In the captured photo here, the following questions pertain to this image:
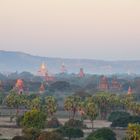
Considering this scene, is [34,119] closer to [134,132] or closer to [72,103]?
[134,132]

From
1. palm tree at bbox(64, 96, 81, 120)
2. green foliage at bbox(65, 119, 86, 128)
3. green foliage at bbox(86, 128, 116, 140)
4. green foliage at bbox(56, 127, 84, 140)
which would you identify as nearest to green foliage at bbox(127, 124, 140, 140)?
green foliage at bbox(86, 128, 116, 140)

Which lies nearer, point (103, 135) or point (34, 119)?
point (103, 135)

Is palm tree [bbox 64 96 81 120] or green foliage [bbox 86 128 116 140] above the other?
palm tree [bbox 64 96 81 120]

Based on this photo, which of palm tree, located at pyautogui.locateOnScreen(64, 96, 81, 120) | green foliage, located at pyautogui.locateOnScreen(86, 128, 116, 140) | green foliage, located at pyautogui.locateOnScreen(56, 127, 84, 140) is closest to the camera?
green foliage, located at pyautogui.locateOnScreen(86, 128, 116, 140)

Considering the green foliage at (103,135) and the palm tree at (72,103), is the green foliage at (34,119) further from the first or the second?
the palm tree at (72,103)

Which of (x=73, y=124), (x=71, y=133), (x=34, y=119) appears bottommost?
(x=71, y=133)

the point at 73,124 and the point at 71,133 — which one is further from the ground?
the point at 73,124

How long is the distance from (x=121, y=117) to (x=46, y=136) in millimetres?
54746

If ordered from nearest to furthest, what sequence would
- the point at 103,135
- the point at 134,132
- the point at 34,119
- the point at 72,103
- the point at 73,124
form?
the point at 134,132, the point at 103,135, the point at 34,119, the point at 73,124, the point at 72,103

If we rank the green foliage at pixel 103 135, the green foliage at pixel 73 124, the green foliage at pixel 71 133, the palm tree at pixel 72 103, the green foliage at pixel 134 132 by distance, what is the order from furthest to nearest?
the palm tree at pixel 72 103, the green foliage at pixel 73 124, the green foliage at pixel 71 133, the green foliage at pixel 103 135, the green foliage at pixel 134 132

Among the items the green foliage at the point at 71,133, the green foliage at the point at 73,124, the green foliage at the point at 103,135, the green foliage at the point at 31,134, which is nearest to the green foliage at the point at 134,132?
the green foliage at the point at 31,134

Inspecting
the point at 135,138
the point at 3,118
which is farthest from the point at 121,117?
the point at 135,138

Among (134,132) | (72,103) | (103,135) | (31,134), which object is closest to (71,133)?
(103,135)

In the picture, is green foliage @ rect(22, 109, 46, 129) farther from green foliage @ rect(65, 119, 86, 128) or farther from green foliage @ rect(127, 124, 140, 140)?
green foliage @ rect(127, 124, 140, 140)
